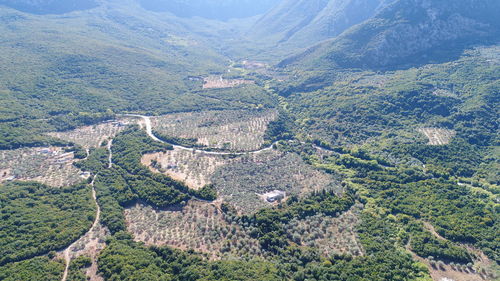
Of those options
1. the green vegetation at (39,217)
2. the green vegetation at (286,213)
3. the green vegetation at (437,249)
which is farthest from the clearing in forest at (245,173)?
the green vegetation at (437,249)

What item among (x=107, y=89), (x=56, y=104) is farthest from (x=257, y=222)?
(x=107, y=89)

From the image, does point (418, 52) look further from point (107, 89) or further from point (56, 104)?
point (56, 104)

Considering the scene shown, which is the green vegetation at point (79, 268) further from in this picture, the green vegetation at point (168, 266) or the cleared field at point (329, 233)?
the cleared field at point (329, 233)

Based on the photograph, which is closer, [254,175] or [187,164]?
[254,175]

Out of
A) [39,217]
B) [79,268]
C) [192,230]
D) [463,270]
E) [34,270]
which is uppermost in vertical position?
[463,270]

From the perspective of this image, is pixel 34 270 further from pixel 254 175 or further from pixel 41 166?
pixel 254 175

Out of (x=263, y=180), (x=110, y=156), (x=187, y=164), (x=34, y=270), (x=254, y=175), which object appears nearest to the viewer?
(x=34, y=270)

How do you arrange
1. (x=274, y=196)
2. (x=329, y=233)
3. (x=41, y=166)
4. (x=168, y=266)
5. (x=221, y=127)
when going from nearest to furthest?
(x=168, y=266)
(x=329, y=233)
(x=274, y=196)
(x=41, y=166)
(x=221, y=127)

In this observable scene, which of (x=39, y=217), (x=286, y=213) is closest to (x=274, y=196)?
(x=286, y=213)
